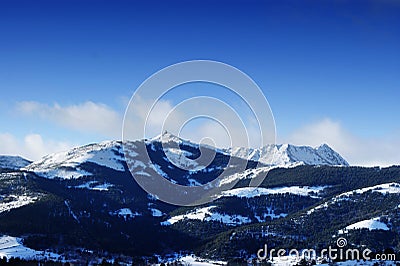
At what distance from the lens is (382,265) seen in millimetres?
147750

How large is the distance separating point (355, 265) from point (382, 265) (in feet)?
23.8

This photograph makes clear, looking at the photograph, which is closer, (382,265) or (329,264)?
(382,265)

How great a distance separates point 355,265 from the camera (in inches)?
5920

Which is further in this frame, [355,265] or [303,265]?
[303,265]

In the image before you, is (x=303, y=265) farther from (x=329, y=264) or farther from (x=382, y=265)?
(x=382, y=265)

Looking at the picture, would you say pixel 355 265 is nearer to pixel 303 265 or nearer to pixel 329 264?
pixel 329 264

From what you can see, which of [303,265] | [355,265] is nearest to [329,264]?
[355,265]

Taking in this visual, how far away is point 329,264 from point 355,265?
10163 mm

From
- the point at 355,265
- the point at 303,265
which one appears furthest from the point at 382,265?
the point at 303,265

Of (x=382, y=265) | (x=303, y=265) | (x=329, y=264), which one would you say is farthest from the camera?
(x=303, y=265)

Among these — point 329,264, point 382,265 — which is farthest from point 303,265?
point 382,265

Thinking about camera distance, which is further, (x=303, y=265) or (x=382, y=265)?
(x=303, y=265)

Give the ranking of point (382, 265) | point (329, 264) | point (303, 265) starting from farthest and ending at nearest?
point (303, 265) < point (329, 264) < point (382, 265)

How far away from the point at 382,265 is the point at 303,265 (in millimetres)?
45289
